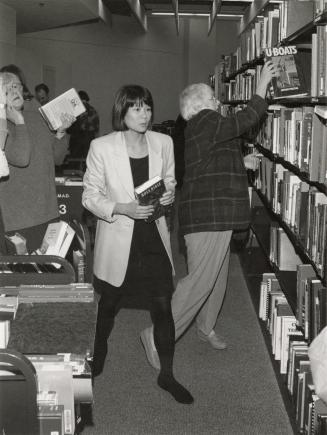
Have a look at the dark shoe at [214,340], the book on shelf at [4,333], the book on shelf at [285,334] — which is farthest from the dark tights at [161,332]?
the book on shelf at [4,333]

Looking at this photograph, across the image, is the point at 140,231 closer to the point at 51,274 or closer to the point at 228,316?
the point at 51,274

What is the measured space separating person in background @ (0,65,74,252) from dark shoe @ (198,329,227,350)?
4.27 feet

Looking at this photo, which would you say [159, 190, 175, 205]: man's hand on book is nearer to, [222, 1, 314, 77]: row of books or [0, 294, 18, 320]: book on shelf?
[0, 294, 18, 320]: book on shelf

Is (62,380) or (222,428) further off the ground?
(62,380)

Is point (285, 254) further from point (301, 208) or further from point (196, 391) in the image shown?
point (196, 391)

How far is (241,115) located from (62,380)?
2.27 meters

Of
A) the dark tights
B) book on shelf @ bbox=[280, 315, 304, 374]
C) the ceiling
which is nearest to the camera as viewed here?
the dark tights

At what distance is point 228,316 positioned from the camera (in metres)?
4.90

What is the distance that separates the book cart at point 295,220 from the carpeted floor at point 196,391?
108 mm

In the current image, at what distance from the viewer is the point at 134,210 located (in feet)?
10.1

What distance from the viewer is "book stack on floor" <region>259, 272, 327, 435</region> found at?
2646 mm

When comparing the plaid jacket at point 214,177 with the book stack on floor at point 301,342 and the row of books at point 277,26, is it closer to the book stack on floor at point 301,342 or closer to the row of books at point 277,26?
the book stack on floor at point 301,342

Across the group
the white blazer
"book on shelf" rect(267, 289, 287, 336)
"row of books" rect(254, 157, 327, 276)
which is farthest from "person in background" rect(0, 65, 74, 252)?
"book on shelf" rect(267, 289, 287, 336)

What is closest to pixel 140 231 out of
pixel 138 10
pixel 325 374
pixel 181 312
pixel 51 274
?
pixel 181 312
